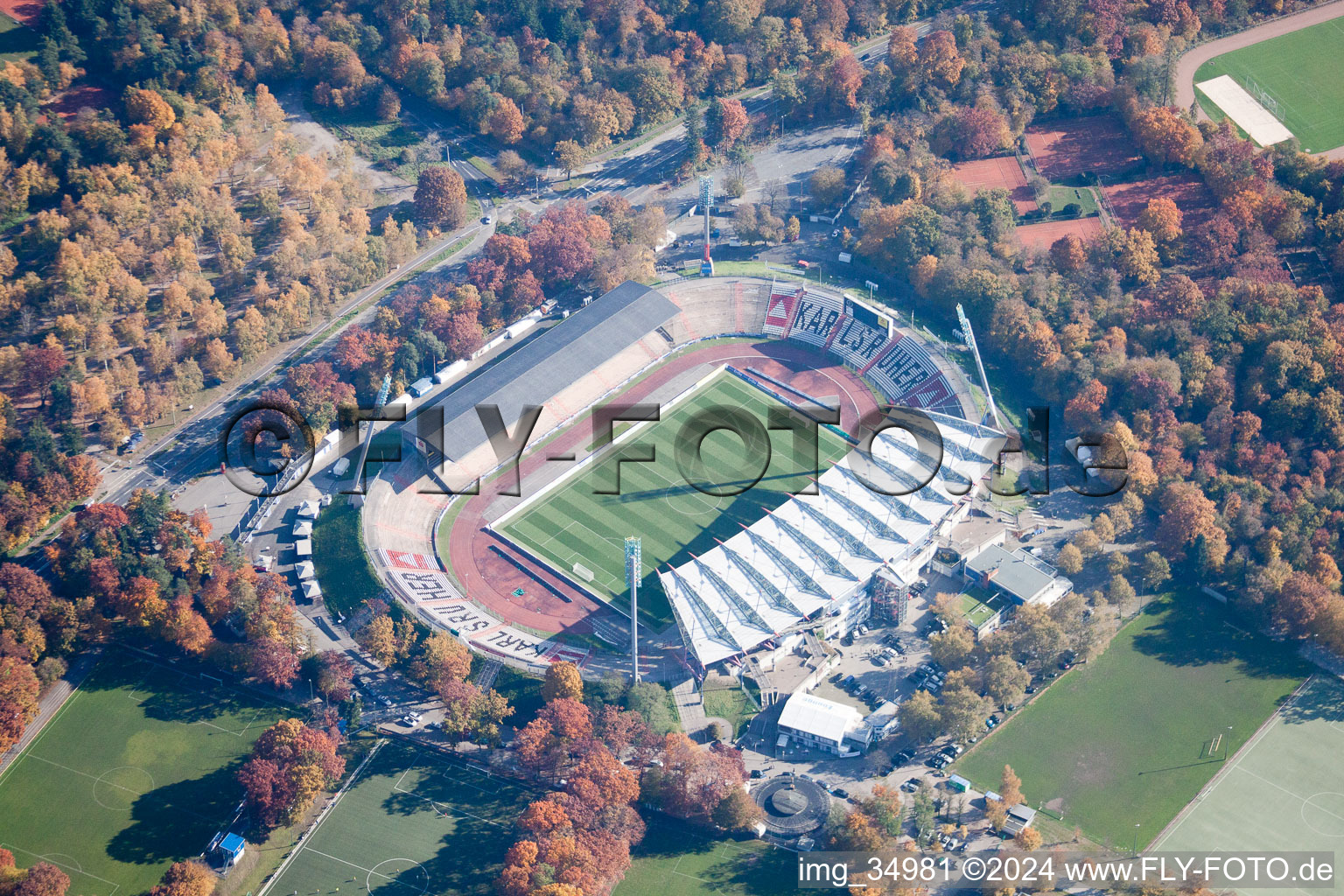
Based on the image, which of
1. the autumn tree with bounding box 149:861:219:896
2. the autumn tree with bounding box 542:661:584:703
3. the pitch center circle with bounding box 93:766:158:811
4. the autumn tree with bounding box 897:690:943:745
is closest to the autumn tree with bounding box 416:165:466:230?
the autumn tree with bounding box 542:661:584:703

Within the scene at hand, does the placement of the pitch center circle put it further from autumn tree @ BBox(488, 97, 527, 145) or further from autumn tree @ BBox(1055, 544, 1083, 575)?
autumn tree @ BBox(488, 97, 527, 145)

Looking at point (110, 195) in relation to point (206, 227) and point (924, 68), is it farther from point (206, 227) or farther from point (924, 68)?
point (924, 68)

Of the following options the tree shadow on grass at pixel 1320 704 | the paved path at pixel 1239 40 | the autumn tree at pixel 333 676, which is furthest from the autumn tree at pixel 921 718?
the paved path at pixel 1239 40

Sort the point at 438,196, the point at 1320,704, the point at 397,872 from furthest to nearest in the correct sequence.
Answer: the point at 438,196 < the point at 1320,704 < the point at 397,872

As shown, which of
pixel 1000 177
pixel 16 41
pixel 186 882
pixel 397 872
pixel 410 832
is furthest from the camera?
pixel 1000 177

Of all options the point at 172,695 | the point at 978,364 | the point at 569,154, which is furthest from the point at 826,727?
the point at 569,154

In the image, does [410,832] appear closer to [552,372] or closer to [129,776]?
[129,776]

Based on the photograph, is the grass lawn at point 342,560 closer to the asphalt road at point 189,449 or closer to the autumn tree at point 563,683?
the asphalt road at point 189,449

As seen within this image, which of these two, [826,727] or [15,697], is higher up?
[826,727]
